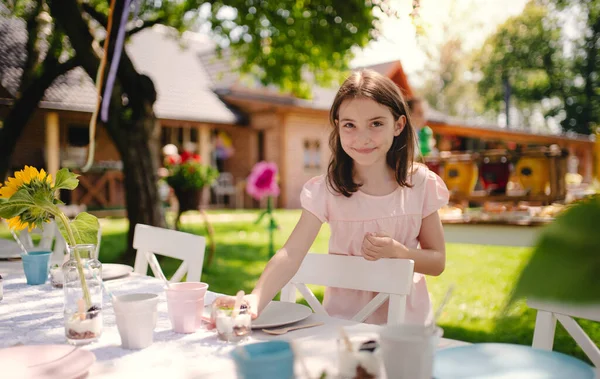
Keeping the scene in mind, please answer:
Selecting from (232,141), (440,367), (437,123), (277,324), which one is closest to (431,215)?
(277,324)

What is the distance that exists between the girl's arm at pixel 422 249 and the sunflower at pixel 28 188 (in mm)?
885

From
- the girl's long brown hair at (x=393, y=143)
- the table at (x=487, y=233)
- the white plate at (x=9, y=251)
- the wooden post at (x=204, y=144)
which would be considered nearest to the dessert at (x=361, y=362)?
the girl's long brown hair at (x=393, y=143)

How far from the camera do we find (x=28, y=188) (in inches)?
48.7

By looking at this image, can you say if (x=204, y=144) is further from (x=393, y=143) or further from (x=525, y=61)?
(x=525, y=61)

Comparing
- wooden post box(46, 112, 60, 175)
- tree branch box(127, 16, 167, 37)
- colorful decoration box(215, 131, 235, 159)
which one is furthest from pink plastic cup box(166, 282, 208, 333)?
colorful decoration box(215, 131, 235, 159)

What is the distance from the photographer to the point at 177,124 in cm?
1265

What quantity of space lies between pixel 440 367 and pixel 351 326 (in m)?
0.37

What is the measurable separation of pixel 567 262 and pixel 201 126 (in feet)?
43.5

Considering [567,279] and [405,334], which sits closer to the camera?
[567,279]

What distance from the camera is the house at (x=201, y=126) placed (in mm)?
11125

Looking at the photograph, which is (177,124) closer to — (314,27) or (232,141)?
(232,141)

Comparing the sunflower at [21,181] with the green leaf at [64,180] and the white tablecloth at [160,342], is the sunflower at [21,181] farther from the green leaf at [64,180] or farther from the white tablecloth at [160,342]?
the white tablecloth at [160,342]

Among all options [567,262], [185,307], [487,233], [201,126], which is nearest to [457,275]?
[487,233]

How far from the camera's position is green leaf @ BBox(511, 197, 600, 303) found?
33cm
